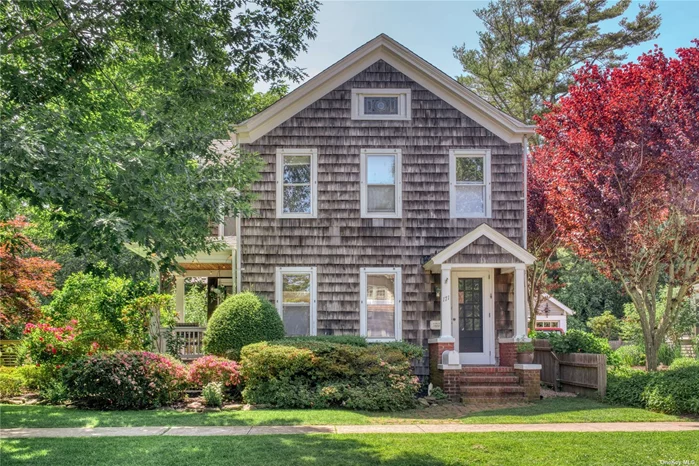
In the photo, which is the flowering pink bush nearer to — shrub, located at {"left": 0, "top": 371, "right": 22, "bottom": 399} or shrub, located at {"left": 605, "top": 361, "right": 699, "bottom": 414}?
shrub, located at {"left": 0, "top": 371, "right": 22, "bottom": 399}

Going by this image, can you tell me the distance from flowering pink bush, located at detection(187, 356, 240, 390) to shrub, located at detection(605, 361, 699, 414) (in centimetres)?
725

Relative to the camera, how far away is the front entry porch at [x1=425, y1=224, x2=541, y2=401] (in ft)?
42.6

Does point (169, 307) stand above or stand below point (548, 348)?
above

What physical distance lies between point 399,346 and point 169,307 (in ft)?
17.7

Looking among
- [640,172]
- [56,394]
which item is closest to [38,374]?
[56,394]

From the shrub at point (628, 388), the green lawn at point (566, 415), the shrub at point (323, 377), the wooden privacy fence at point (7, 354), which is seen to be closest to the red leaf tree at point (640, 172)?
the shrub at point (628, 388)

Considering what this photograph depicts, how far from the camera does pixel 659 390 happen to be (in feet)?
36.5

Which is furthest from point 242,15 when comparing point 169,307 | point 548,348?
point 548,348

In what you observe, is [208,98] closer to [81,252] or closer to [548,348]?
[81,252]

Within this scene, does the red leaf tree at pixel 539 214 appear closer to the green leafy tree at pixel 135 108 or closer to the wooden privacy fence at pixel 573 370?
the wooden privacy fence at pixel 573 370

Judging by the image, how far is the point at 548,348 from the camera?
48.3 feet

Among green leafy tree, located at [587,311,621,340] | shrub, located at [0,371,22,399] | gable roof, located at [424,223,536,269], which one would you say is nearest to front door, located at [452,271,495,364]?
gable roof, located at [424,223,536,269]

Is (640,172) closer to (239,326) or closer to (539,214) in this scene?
(539,214)

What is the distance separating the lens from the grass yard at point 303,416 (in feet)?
31.8
